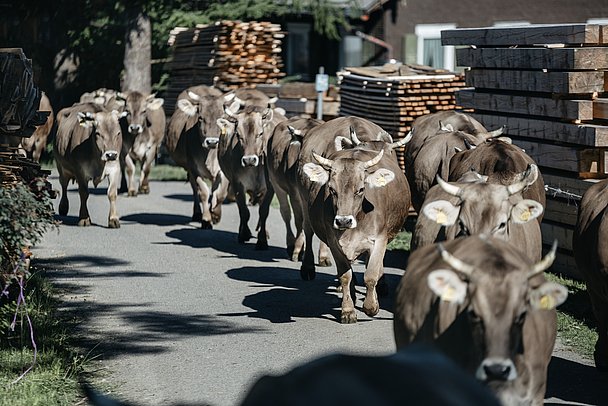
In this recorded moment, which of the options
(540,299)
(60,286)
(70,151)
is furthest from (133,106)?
(540,299)

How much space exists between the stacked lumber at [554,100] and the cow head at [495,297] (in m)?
6.12

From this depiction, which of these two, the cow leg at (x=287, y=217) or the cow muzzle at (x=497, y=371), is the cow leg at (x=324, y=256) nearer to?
the cow leg at (x=287, y=217)

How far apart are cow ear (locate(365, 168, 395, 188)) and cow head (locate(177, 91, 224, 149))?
23.5 feet

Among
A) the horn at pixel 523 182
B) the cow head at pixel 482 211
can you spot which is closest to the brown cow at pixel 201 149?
the horn at pixel 523 182

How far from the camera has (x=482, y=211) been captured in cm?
786

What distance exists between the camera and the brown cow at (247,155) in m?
15.5

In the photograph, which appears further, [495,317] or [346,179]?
[346,179]

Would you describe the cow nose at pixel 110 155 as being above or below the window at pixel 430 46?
below

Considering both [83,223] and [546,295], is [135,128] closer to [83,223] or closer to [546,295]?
[83,223]

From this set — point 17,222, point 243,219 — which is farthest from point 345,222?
point 243,219

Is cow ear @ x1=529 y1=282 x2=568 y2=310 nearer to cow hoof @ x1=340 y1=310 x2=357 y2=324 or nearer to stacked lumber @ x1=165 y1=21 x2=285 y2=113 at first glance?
cow hoof @ x1=340 y1=310 x2=357 y2=324

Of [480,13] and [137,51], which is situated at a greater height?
[480,13]

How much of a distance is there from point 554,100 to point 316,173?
11.7ft

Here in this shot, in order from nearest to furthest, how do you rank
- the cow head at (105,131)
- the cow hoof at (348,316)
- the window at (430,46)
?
the cow hoof at (348,316), the cow head at (105,131), the window at (430,46)
